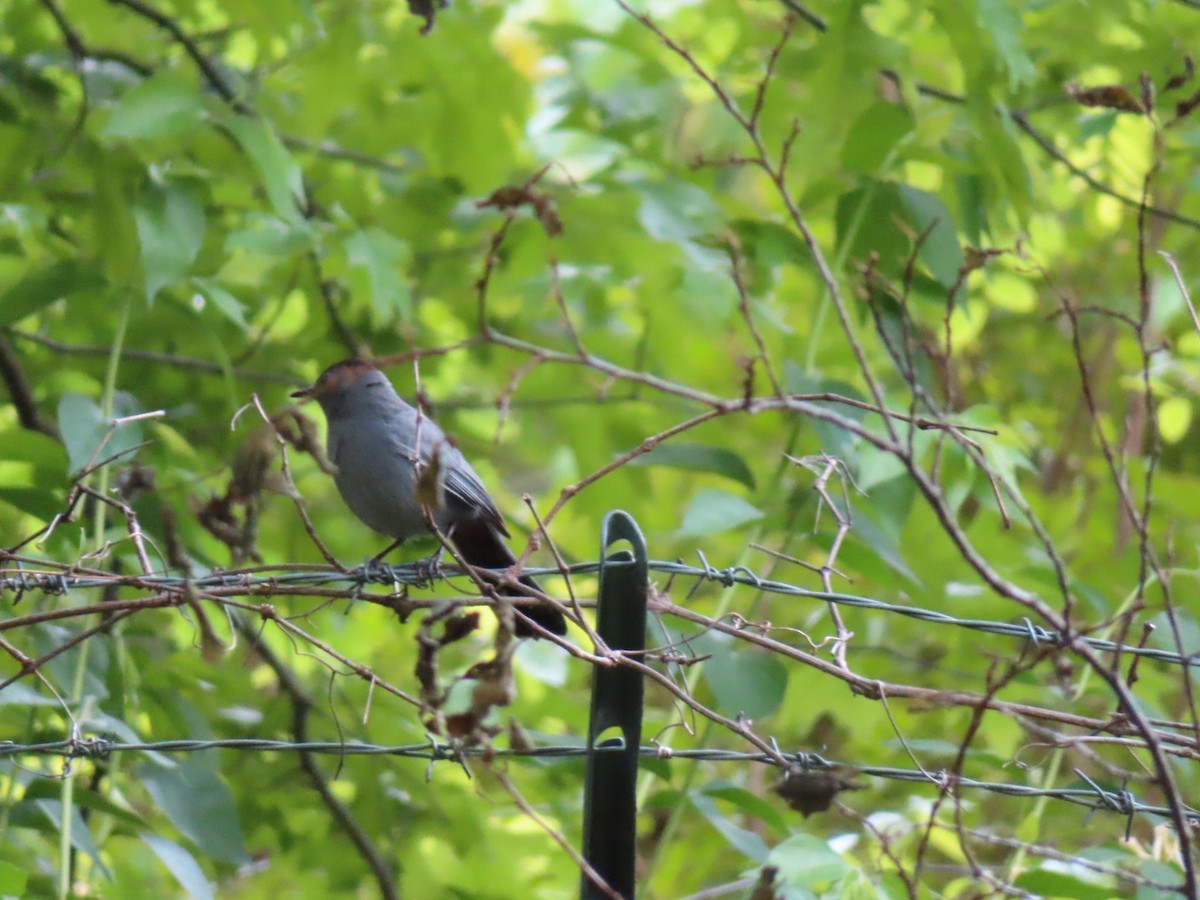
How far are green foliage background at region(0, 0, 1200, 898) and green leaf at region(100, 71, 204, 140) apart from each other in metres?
0.01

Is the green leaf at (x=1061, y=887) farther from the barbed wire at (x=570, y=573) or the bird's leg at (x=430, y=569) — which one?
the bird's leg at (x=430, y=569)

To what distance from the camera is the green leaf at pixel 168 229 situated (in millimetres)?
3496

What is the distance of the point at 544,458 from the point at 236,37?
8.04 feet

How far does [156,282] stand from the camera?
3.46m

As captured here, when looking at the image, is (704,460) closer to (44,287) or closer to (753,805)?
(753,805)

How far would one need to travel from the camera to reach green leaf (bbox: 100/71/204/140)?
3.56 meters

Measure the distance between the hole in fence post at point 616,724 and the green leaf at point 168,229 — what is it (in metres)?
1.73

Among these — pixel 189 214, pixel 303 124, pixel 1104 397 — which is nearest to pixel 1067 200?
pixel 1104 397

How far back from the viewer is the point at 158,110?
143 inches

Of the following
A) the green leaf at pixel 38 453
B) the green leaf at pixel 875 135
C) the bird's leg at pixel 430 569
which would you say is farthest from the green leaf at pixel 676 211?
the green leaf at pixel 38 453

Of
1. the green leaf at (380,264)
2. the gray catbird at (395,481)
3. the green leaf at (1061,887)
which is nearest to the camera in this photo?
the green leaf at (1061,887)

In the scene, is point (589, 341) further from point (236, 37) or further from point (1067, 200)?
point (1067, 200)

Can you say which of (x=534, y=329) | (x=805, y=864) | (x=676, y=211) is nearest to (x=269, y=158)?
(x=676, y=211)

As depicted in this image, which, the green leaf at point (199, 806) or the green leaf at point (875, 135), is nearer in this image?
the green leaf at point (199, 806)
